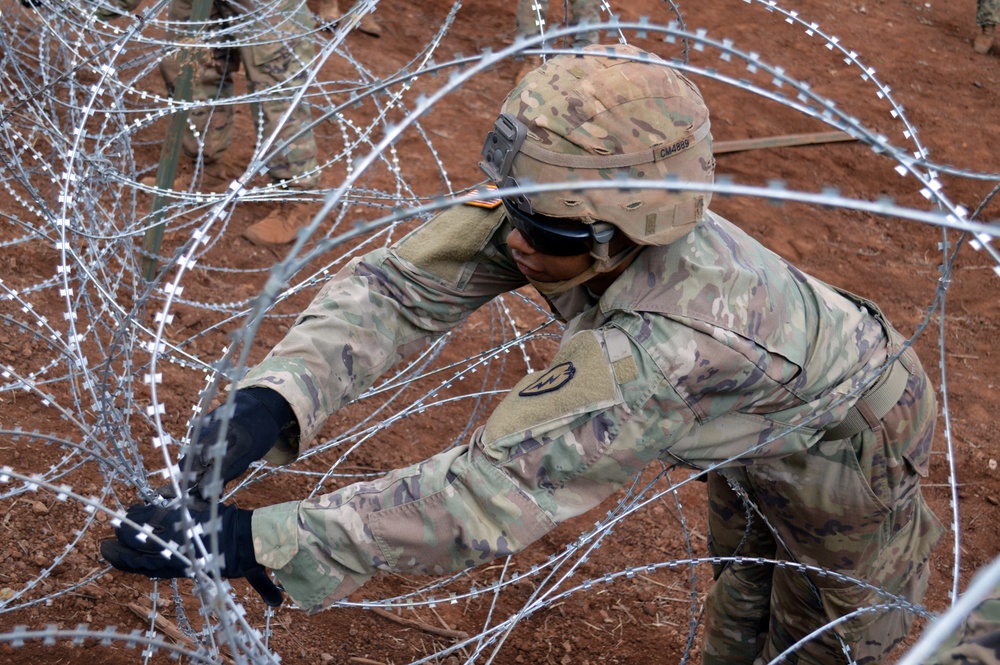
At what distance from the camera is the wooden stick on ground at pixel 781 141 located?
7625 millimetres

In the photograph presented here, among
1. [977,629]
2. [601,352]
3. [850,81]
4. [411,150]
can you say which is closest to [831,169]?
[850,81]

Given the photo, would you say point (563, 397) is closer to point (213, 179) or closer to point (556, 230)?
point (556, 230)

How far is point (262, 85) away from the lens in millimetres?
5516

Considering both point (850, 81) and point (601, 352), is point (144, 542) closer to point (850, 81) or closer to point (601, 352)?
point (601, 352)

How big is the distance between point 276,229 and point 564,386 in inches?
158

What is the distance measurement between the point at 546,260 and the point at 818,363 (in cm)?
71

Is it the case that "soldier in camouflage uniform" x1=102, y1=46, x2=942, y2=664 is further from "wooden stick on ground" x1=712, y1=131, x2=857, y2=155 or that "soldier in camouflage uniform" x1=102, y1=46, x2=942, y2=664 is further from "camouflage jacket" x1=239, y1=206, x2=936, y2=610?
"wooden stick on ground" x1=712, y1=131, x2=857, y2=155

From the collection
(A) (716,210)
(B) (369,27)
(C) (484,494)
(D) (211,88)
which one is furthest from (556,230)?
(B) (369,27)

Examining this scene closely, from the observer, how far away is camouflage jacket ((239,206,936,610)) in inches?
78.6

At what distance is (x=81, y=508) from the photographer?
3549 millimetres

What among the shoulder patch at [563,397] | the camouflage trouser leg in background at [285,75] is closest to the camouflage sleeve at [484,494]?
the shoulder patch at [563,397]

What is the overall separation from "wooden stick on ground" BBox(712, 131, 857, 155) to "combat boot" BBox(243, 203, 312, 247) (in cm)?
347

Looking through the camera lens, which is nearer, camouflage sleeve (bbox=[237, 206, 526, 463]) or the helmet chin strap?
the helmet chin strap

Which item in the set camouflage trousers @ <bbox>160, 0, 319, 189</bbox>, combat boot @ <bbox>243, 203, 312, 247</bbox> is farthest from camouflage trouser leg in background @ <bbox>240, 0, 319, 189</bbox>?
combat boot @ <bbox>243, 203, 312, 247</bbox>
